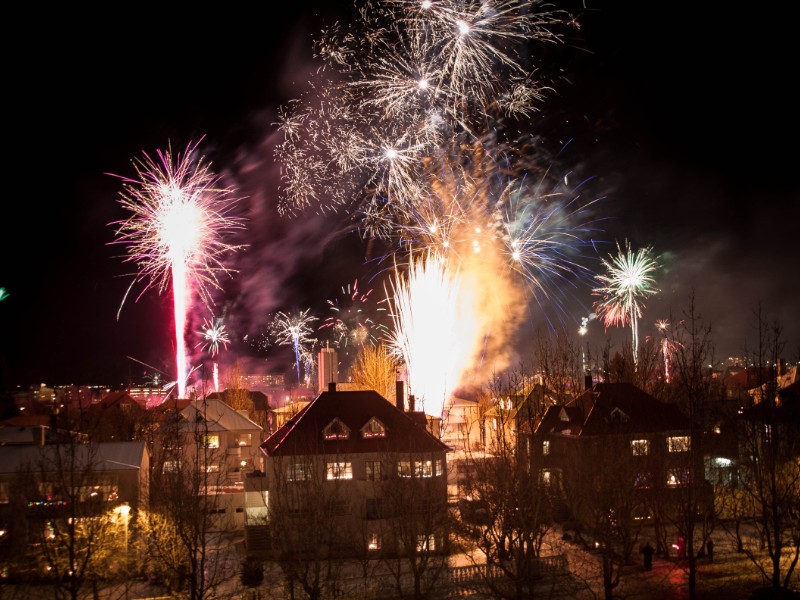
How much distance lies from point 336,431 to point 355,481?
2.79 metres

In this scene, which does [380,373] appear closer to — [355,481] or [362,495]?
[355,481]

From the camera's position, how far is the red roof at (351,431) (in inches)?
1296

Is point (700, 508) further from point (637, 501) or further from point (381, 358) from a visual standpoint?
point (381, 358)

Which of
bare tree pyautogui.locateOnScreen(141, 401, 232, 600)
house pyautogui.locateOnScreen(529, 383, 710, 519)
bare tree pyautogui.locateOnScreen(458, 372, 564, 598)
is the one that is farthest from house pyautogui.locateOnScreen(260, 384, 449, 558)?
house pyautogui.locateOnScreen(529, 383, 710, 519)

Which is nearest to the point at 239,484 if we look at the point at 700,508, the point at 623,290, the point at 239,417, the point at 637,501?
the point at 239,417

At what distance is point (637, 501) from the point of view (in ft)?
101

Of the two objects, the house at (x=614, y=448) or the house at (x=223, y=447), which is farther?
the house at (x=223, y=447)

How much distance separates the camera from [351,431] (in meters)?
34.2

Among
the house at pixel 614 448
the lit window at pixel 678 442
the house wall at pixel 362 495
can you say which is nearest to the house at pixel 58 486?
the house wall at pixel 362 495

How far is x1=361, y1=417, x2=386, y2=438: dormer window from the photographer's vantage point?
34031mm

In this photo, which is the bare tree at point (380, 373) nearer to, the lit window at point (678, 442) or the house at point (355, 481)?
the house at point (355, 481)

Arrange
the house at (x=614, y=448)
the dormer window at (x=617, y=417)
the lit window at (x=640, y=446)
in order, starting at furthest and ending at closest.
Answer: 1. the dormer window at (x=617, y=417)
2. the lit window at (x=640, y=446)
3. the house at (x=614, y=448)

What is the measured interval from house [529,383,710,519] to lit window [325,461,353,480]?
30.6 feet

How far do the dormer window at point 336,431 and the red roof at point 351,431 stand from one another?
208mm
